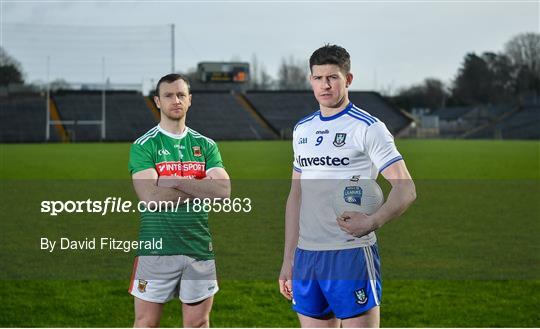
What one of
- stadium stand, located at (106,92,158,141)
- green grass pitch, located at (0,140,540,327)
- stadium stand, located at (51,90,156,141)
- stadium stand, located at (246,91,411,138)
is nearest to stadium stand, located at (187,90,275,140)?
stadium stand, located at (246,91,411,138)

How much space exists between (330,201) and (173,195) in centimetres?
89

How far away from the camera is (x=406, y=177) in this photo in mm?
3826

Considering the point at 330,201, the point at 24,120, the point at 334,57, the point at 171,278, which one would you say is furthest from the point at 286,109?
the point at 330,201

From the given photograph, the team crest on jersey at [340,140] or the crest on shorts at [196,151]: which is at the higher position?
the team crest on jersey at [340,140]

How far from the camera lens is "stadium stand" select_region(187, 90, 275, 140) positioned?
5059 centimetres

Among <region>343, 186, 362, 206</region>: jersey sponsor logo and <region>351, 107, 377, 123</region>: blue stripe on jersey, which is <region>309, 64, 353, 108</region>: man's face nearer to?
<region>351, 107, 377, 123</region>: blue stripe on jersey

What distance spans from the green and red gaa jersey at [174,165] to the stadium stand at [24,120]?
162 feet

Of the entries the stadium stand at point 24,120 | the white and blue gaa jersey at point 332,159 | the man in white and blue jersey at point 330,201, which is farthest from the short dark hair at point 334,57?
the stadium stand at point 24,120

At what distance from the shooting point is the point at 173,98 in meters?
4.33

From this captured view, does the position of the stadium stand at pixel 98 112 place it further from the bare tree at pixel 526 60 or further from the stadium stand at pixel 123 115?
the bare tree at pixel 526 60

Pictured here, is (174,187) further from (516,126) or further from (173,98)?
(516,126)

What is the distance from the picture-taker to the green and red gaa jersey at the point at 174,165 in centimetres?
436

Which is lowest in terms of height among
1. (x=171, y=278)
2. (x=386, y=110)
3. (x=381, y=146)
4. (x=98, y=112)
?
(x=171, y=278)

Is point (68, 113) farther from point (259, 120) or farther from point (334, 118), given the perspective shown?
point (334, 118)
